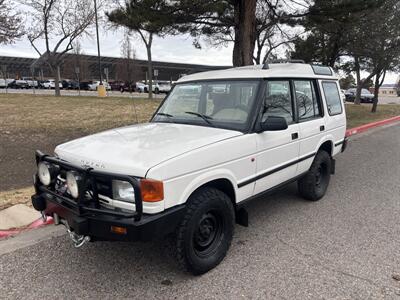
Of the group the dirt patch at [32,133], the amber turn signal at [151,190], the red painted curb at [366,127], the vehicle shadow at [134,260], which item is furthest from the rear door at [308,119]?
the red painted curb at [366,127]

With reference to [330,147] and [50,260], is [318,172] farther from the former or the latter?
[50,260]

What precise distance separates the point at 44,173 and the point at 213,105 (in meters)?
1.92

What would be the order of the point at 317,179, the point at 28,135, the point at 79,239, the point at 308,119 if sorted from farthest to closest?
the point at 28,135 < the point at 317,179 < the point at 308,119 < the point at 79,239

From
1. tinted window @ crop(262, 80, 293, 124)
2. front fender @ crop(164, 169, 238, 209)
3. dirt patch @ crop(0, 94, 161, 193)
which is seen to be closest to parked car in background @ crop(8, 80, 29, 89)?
dirt patch @ crop(0, 94, 161, 193)

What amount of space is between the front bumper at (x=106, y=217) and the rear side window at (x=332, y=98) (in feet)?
11.3

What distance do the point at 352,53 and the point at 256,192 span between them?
1561 cm

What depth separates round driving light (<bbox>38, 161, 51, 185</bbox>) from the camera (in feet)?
10.9

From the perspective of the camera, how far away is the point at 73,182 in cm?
300

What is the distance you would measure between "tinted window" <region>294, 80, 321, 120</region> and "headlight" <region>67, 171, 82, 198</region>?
2.91 m

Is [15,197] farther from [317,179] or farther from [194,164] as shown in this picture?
[317,179]

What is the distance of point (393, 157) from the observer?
858 centimetres

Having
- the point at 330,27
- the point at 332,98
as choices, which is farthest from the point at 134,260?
the point at 330,27

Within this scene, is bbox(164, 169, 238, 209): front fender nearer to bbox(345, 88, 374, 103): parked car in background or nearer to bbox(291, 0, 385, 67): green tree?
bbox(291, 0, 385, 67): green tree

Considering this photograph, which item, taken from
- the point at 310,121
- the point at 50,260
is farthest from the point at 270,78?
the point at 50,260
